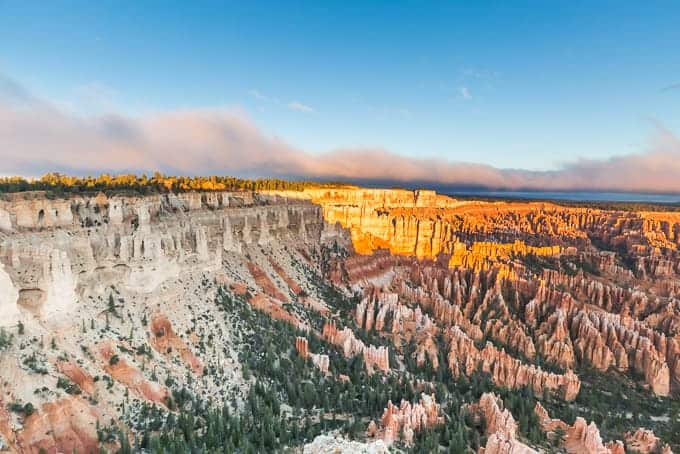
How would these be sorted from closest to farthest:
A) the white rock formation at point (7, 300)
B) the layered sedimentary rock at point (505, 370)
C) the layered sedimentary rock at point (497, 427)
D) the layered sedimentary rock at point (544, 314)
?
the layered sedimentary rock at point (497, 427)
the white rock formation at point (7, 300)
the layered sedimentary rock at point (505, 370)
the layered sedimentary rock at point (544, 314)

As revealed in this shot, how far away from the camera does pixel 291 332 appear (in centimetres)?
3753

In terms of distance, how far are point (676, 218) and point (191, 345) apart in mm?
165175

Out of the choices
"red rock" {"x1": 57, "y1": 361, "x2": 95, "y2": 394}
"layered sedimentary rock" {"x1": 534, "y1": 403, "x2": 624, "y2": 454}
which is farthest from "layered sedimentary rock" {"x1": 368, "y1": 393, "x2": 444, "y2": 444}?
"red rock" {"x1": 57, "y1": 361, "x2": 95, "y2": 394}

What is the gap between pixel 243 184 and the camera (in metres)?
70.4

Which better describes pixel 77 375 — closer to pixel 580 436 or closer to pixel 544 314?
pixel 580 436

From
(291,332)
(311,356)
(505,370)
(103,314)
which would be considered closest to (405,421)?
(311,356)

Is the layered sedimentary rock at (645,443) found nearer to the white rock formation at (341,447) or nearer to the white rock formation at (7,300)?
the white rock formation at (341,447)

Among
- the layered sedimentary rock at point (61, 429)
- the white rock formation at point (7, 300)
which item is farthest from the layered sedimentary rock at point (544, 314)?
the white rock formation at point (7, 300)

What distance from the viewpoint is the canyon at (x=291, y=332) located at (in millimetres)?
23828

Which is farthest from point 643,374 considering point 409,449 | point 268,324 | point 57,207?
point 57,207

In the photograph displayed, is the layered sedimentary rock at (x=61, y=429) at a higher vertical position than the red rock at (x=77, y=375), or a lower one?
lower

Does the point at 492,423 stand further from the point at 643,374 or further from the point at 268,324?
the point at 643,374

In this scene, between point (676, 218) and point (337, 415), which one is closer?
point (337, 415)

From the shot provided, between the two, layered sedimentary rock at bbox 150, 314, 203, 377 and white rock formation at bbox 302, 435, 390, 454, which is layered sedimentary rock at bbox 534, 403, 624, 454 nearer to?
white rock formation at bbox 302, 435, 390, 454
